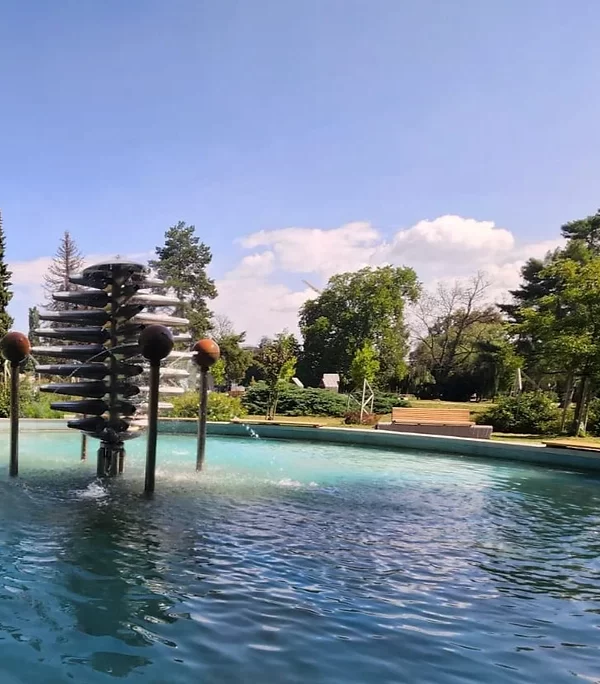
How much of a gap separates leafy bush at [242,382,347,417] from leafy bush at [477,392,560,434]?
23.3ft

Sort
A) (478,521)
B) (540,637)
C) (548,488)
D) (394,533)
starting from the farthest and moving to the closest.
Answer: (548,488) → (478,521) → (394,533) → (540,637)

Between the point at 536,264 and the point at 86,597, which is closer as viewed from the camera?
the point at 86,597

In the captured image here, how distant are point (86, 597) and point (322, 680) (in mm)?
1846

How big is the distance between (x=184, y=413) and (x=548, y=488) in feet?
39.7

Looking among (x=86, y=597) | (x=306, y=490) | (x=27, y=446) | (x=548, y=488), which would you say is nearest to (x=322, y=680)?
(x=86, y=597)

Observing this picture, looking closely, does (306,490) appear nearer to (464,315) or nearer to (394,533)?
(394,533)

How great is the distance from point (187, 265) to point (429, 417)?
38.3 m

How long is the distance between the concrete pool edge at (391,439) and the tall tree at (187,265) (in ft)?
109

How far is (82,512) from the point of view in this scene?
22.2ft

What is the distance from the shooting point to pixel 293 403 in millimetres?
25219

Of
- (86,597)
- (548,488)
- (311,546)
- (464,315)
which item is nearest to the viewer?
(86,597)

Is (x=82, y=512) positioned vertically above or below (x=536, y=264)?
below

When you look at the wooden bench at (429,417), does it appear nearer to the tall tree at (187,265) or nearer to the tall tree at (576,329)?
the tall tree at (576,329)

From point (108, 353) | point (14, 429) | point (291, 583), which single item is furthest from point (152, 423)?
point (291, 583)
